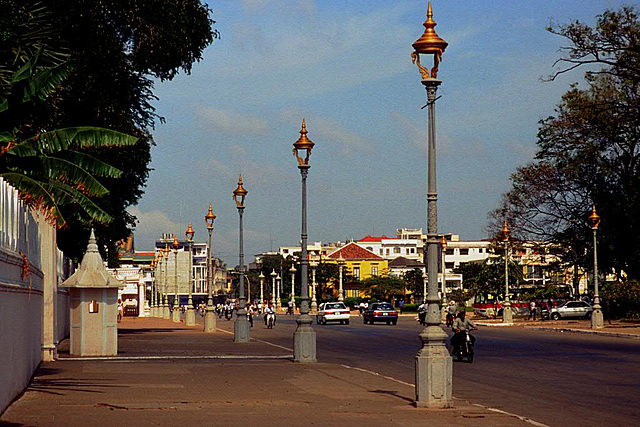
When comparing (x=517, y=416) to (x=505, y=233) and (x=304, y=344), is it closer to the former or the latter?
(x=304, y=344)

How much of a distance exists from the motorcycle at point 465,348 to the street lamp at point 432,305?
41.6 feet

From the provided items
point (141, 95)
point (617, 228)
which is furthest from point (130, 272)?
point (141, 95)

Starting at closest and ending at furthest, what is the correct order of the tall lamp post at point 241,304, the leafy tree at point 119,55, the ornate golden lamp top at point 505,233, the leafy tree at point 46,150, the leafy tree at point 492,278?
1. the leafy tree at point 46,150
2. the leafy tree at point 119,55
3. the tall lamp post at point 241,304
4. the ornate golden lamp top at point 505,233
5. the leafy tree at point 492,278

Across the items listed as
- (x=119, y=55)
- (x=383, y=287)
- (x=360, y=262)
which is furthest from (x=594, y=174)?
(x=360, y=262)

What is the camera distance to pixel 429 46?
16.3m

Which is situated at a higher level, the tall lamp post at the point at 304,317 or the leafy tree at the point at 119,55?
the leafy tree at the point at 119,55

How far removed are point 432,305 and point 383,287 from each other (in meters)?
130

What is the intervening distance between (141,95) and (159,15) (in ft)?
20.2

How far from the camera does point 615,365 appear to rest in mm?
27375

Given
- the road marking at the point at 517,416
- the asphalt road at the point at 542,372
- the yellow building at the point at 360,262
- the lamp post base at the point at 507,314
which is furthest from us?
the yellow building at the point at 360,262

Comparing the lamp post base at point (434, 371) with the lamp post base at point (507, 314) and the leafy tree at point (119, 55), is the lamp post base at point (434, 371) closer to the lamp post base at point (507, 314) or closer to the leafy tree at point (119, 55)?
the leafy tree at point (119, 55)

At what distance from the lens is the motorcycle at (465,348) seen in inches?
1127

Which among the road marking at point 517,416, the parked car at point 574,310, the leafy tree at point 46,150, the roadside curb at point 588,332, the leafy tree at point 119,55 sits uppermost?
the leafy tree at point 119,55

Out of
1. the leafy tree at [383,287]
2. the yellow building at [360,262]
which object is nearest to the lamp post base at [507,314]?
the leafy tree at [383,287]
